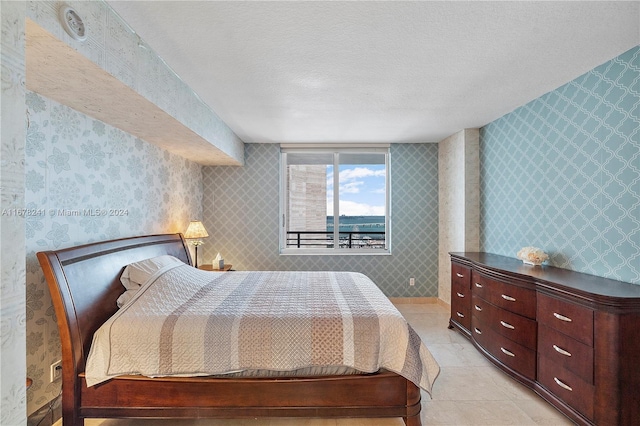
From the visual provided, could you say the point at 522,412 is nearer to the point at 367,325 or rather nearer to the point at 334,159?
the point at 367,325

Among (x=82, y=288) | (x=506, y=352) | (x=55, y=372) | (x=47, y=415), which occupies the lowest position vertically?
(x=47, y=415)

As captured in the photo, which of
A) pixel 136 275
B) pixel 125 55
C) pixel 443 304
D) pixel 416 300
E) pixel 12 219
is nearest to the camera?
pixel 12 219

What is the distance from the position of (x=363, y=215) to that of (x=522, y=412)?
312 centimetres

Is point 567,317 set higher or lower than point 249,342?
higher

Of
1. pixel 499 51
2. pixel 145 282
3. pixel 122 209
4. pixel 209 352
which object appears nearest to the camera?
pixel 209 352

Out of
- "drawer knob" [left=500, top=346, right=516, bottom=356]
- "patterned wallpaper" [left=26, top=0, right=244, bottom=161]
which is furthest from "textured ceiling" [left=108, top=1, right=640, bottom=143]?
"drawer knob" [left=500, top=346, right=516, bottom=356]

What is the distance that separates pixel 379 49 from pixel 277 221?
9.88 ft

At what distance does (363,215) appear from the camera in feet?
15.6

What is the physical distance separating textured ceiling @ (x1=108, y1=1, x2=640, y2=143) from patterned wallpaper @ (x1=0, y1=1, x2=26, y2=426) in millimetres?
843

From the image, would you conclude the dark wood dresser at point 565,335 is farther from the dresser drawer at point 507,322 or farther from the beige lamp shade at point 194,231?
the beige lamp shade at point 194,231

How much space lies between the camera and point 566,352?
1922 millimetres

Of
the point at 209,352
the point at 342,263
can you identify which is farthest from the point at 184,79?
the point at 342,263

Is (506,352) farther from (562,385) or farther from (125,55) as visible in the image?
(125,55)

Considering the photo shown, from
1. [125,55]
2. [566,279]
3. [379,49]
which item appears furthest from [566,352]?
[125,55]
